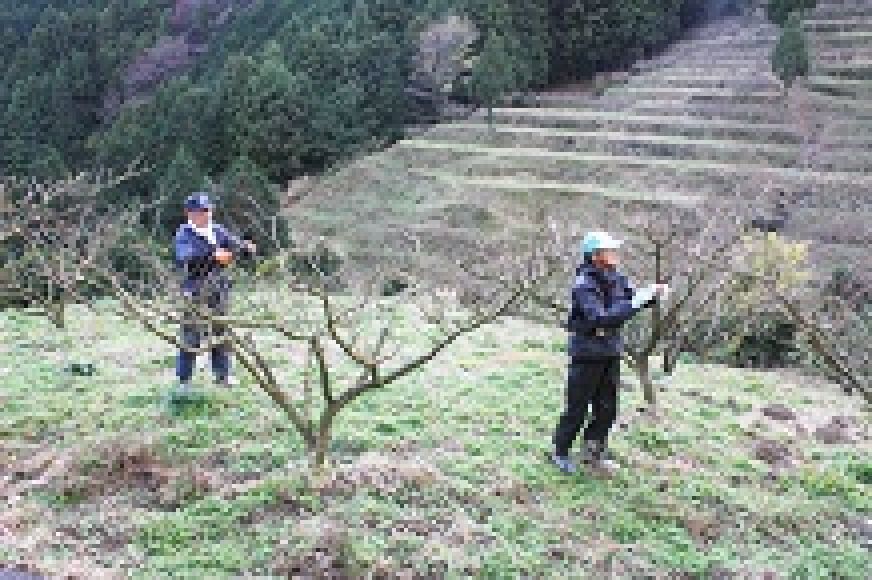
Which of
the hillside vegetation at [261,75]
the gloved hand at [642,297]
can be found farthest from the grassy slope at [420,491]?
Result: the hillside vegetation at [261,75]

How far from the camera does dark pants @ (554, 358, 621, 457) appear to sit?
5613 mm

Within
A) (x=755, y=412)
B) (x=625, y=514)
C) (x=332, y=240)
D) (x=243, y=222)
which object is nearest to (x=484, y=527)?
(x=625, y=514)

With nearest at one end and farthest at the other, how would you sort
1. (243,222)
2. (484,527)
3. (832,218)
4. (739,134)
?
(484,527) → (243,222) → (832,218) → (739,134)

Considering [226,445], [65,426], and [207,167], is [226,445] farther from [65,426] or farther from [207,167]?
[207,167]

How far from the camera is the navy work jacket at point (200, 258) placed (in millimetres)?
6609

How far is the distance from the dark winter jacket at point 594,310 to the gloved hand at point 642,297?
83 mm

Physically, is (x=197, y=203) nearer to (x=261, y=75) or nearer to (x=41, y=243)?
(x=41, y=243)

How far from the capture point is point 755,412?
28.4ft

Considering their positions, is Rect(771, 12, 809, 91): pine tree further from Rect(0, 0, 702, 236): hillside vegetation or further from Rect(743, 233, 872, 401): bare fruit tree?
Rect(743, 233, 872, 401): bare fruit tree

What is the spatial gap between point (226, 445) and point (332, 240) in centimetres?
1859

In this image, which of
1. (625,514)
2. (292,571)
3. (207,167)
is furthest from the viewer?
(207,167)

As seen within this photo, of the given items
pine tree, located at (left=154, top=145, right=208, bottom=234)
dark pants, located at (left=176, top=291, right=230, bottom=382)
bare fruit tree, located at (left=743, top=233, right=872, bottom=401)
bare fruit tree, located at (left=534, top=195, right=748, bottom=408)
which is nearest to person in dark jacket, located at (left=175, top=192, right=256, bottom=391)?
dark pants, located at (left=176, top=291, right=230, bottom=382)

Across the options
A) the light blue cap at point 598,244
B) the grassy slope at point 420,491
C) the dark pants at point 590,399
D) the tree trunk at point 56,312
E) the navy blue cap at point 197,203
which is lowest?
the grassy slope at point 420,491

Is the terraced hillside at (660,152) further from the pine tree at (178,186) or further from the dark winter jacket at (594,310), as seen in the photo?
the dark winter jacket at (594,310)
